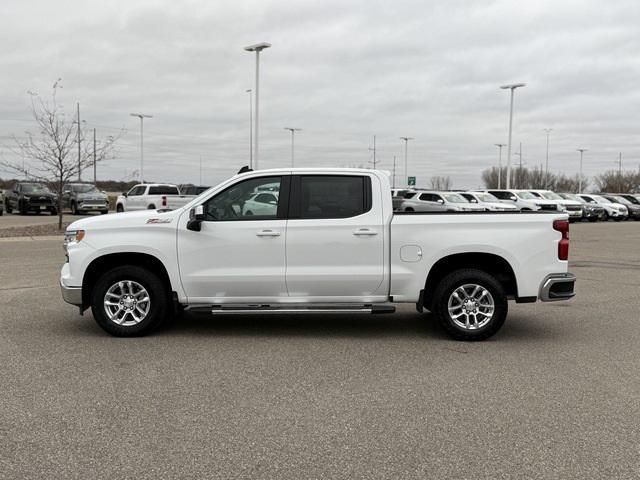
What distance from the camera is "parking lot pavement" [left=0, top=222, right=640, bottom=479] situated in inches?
150

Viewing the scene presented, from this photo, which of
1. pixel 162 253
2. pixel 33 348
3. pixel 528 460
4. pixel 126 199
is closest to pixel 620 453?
pixel 528 460

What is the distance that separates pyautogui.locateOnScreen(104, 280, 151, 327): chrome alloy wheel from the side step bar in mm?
549

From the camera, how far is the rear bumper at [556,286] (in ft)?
22.6

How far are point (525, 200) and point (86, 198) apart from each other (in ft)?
79.0

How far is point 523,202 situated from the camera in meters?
35.9

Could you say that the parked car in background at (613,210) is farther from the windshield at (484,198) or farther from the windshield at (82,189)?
the windshield at (82,189)

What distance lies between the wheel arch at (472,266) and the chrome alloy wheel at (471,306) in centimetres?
30

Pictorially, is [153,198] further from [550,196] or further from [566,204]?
[550,196]

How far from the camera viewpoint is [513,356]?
20.9 ft

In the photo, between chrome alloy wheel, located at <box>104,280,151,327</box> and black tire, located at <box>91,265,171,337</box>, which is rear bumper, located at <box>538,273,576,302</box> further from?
chrome alloy wheel, located at <box>104,280,151,327</box>

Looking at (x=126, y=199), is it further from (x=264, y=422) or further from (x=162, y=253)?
(x=264, y=422)

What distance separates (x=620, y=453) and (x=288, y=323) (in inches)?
181

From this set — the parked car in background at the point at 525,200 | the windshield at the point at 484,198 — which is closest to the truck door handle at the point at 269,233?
the windshield at the point at 484,198

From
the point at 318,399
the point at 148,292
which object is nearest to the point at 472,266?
the point at 318,399
